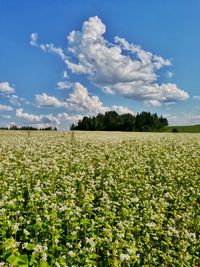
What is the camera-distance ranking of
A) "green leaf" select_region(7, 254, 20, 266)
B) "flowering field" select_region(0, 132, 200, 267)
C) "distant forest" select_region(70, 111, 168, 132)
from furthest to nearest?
1. "distant forest" select_region(70, 111, 168, 132)
2. "flowering field" select_region(0, 132, 200, 267)
3. "green leaf" select_region(7, 254, 20, 266)

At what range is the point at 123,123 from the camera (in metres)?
125

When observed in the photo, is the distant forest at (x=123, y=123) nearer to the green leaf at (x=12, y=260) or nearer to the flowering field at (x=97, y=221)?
the flowering field at (x=97, y=221)

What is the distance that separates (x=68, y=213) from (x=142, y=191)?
178 inches

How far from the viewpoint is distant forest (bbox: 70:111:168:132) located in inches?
4875

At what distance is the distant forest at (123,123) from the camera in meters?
124

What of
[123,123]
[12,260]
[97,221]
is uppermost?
[123,123]

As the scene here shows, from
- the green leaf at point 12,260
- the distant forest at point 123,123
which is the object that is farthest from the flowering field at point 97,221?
the distant forest at point 123,123

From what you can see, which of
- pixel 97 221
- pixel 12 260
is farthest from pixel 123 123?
pixel 12 260

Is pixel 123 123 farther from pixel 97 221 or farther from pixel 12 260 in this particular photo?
pixel 12 260

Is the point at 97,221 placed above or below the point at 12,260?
below

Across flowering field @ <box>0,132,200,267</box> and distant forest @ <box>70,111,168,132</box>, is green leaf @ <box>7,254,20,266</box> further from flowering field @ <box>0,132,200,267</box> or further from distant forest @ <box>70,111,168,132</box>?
distant forest @ <box>70,111,168,132</box>

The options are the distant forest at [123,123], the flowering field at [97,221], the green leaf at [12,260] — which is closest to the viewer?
the green leaf at [12,260]

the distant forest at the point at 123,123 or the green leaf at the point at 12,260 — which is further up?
the distant forest at the point at 123,123

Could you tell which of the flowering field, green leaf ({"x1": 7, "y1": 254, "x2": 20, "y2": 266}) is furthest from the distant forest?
green leaf ({"x1": 7, "y1": 254, "x2": 20, "y2": 266})
